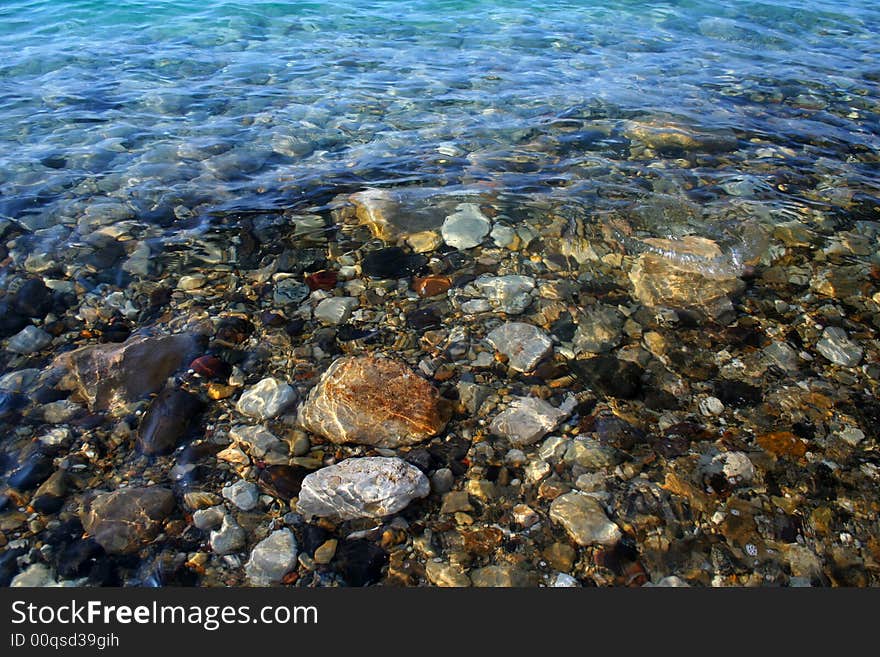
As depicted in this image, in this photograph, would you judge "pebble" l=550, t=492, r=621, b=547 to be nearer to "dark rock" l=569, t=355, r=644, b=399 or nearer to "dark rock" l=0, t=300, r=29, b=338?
"dark rock" l=569, t=355, r=644, b=399

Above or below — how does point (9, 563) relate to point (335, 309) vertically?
below

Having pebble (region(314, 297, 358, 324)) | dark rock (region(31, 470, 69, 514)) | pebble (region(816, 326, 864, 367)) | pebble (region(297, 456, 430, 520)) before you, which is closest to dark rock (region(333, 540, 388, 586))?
pebble (region(297, 456, 430, 520))

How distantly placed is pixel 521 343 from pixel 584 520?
139 cm

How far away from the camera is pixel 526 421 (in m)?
3.40

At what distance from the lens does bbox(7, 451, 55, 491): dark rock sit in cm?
307

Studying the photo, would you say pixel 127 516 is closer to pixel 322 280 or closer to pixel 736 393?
pixel 322 280

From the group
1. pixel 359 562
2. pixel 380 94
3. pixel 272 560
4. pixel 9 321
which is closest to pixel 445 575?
pixel 359 562

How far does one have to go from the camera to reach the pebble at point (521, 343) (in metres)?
3.85

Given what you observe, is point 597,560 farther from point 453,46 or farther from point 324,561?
point 453,46

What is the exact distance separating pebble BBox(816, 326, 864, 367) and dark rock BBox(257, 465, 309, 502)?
3473 mm

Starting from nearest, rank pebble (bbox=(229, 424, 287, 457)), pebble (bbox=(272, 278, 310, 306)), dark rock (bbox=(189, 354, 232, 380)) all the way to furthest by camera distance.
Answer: pebble (bbox=(229, 424, 287, 457))
dark rock (bbox=(189, 354, 232, 380))
pebble (bbox=(272, 278, 310, 306))

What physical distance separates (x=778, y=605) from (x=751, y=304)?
2.38 m

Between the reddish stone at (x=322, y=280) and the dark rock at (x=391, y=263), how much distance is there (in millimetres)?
253

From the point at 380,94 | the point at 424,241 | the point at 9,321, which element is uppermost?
the point at 380,94
